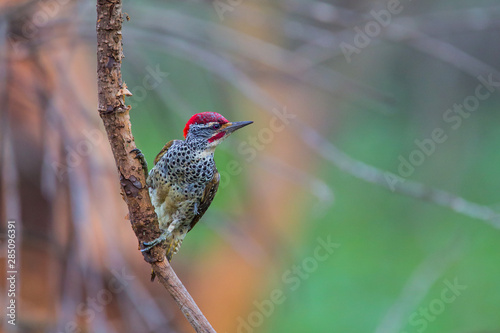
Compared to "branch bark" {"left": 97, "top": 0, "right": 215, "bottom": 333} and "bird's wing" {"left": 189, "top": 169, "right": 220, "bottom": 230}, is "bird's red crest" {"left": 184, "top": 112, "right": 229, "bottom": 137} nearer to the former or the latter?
"bird's wing" {"left": 189, "top": 169, "right": 220, "bottom": 230}

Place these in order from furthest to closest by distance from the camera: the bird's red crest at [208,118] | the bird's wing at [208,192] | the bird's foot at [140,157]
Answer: the bird's wing at [208,192] → the bird's red crest at [208,118] → the bird's foot at [140,157]

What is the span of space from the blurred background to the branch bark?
612 mm

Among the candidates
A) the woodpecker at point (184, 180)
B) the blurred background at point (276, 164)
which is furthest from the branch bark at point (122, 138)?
the blurred background at point (276, 164)

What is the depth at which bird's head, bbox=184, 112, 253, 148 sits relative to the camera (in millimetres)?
1174

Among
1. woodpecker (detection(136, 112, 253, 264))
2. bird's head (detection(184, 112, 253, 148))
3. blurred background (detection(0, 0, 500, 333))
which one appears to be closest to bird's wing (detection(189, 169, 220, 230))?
woodpecker (detection(136, 112, 253, 264))

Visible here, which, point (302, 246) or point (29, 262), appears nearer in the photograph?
point (29, 262)

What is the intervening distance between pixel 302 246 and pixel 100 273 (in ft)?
7.30

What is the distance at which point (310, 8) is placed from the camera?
1964 mm

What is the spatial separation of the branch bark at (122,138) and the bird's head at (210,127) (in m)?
0.35

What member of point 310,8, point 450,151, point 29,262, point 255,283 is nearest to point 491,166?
point 450,151

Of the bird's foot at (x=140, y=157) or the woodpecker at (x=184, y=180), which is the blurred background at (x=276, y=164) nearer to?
the woodpecker at (x=184, y=180)

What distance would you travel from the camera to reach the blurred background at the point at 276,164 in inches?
61.5

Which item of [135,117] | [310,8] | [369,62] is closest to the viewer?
[310,8]

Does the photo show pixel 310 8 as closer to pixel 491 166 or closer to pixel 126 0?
pixel 126 0
